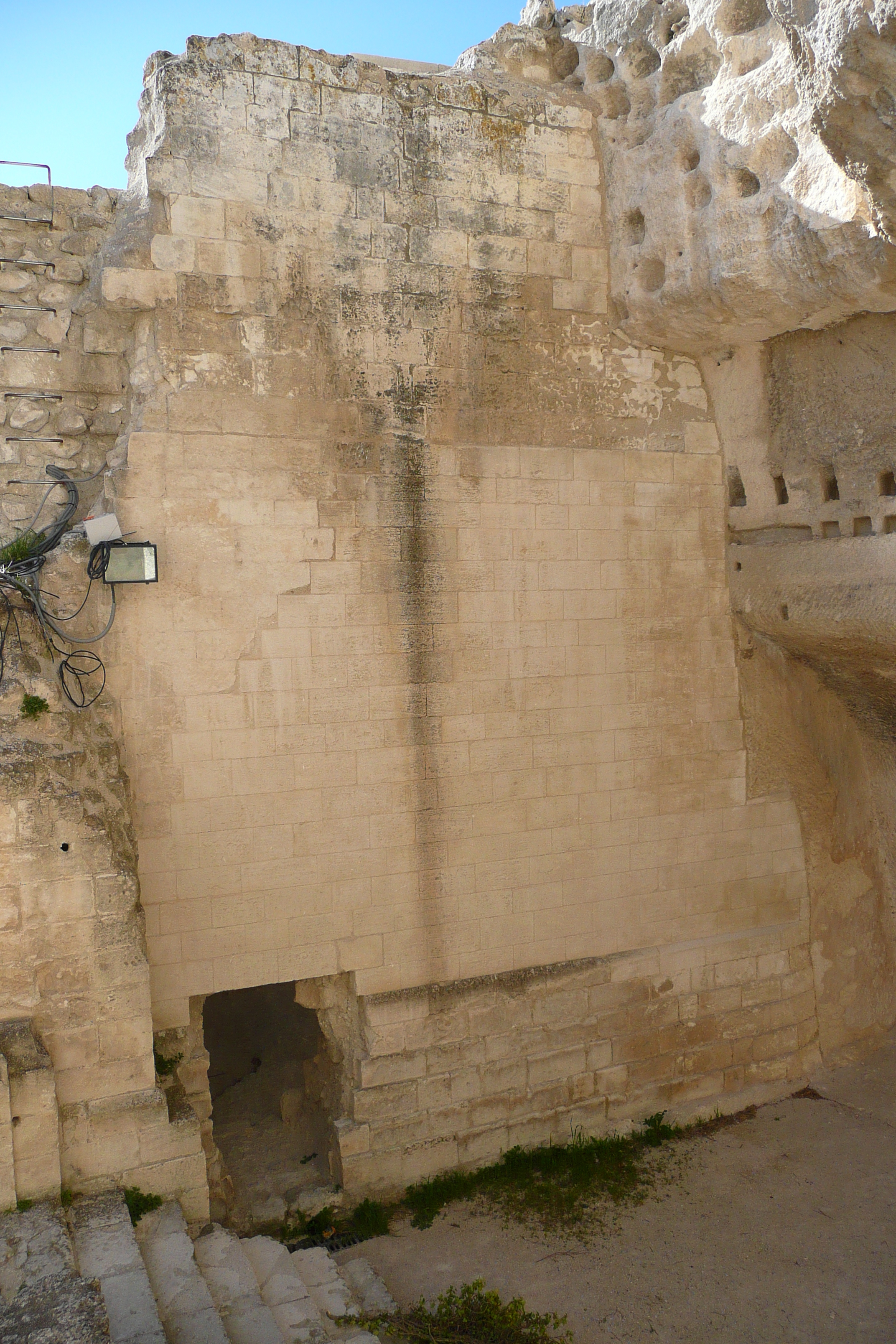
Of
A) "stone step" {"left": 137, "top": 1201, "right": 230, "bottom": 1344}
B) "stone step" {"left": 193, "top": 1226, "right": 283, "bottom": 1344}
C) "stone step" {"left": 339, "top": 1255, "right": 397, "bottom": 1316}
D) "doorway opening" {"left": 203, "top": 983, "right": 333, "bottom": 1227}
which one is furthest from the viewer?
"doorway opening" {"left": 203, "top": 983, "right": 333, "bottom": 1227}

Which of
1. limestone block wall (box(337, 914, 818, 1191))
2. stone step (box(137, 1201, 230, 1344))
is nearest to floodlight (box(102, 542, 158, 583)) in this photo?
limestone block wall (box(337, 914, 818, 1191))

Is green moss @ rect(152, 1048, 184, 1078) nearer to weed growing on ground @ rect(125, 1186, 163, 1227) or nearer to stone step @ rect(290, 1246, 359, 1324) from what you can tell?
weed growing on ground @ rect(125, 1186, 163, 1227)

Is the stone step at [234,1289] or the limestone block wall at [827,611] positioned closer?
the stone step at [234,1289]

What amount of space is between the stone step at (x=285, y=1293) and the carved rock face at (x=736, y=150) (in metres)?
5.47

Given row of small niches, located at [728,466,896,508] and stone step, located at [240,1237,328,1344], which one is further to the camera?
row of small niches, located at [728,466,896,508]

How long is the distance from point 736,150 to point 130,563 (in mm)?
3861

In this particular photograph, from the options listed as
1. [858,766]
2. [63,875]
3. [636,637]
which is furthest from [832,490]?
[63,875]

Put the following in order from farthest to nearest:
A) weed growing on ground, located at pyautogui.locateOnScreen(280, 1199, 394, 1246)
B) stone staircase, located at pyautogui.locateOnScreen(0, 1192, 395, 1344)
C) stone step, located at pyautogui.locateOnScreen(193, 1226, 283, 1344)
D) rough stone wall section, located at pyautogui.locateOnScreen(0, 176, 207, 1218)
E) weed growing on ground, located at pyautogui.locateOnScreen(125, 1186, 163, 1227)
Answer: weed growing on ground, located at pyautogui.locateOnScreen(280, 1199, 394, 1246), weed growing on ground, located at pyautogui.locateOnScreen(125, 1186, 163, 1227), rough stone wall section, located at pyautogui.locateOnScreen(0, 176, 207, 1218), stone step, located at pyautogui.locateOnScreen(193, 1226, 283, 1344), stone staircase, located at pyautogui.locateOnScreen(0, 1192, 395, 1344)

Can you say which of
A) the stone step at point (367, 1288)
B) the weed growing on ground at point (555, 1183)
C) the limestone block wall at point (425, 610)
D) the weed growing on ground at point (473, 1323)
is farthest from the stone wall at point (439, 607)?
the weed growing on ground at point (473, 1323)

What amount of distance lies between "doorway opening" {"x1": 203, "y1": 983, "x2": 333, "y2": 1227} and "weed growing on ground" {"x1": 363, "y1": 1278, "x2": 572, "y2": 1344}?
3.71ft

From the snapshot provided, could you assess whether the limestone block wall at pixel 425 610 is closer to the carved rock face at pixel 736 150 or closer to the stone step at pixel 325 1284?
the carved rock face at pixel 736 150

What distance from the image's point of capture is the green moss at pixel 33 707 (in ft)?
15.4

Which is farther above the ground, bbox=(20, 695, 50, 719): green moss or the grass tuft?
the grass tuft

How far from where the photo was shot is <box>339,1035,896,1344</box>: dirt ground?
4.86 m
